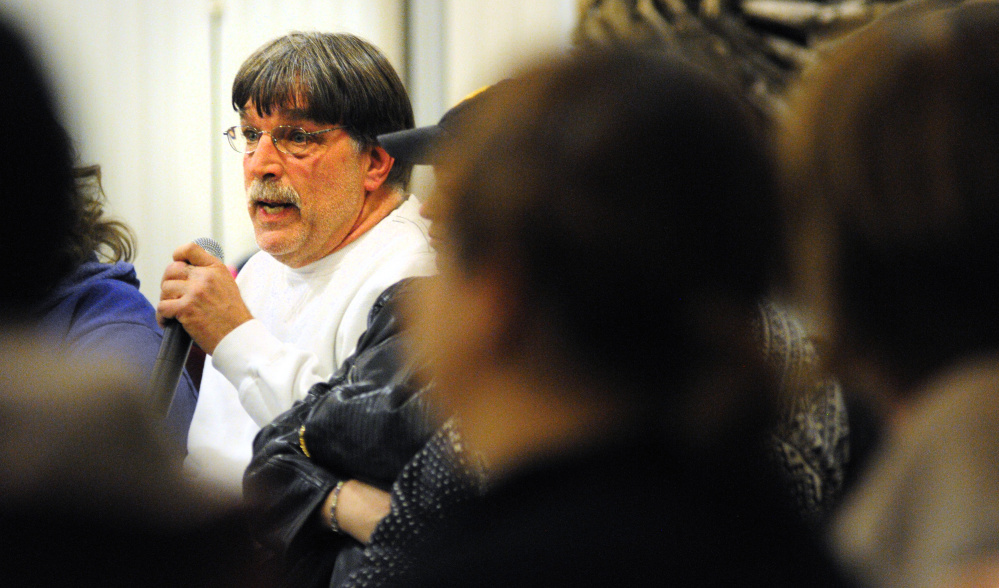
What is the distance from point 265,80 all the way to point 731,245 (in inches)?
53.9

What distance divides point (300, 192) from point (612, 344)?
1.32m

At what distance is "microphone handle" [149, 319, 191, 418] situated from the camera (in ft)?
4.68

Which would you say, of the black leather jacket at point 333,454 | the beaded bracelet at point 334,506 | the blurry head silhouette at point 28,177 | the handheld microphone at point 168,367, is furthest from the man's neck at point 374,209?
the blurry head silhouette at point 28,177

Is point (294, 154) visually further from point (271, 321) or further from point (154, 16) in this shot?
point (154, 16)

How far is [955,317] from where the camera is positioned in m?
0.74

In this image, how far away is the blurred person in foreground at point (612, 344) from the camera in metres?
0.61

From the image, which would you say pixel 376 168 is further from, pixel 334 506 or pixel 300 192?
pixel 334 506

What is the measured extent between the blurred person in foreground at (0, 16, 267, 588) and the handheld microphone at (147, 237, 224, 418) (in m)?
0.71

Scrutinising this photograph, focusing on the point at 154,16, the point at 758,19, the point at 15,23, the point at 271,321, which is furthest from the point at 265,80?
the point at 154,16

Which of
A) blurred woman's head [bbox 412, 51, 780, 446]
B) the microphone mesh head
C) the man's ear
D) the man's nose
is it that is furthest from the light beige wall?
blurred woman's head [bbox 412, 51, 780, 446]

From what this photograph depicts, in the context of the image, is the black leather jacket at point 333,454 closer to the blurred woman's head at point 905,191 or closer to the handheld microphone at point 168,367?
the handheld microphone at point 168,367

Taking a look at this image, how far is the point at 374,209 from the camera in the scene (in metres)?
1.90

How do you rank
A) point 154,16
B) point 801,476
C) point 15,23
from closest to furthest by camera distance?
point 15,23
point 801,476
point 154,16

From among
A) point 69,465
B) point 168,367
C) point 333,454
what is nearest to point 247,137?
point 168,367
